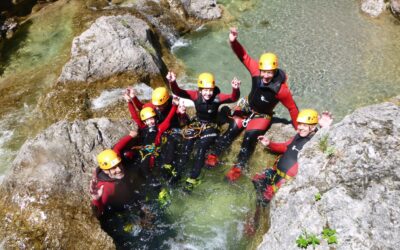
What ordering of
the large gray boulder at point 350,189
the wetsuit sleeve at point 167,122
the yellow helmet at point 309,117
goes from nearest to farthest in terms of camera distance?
the large gray boulder at point 350,189
the yellow helmet at point 309,117
the wetsuit sleeve at point 167,122

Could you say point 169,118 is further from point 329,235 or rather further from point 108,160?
point 329,235

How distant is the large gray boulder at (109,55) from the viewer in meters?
10.8

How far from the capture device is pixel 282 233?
518cm

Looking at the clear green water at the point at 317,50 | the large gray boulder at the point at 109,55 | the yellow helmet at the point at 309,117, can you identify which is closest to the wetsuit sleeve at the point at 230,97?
the yellow helmet at the point at 309,117

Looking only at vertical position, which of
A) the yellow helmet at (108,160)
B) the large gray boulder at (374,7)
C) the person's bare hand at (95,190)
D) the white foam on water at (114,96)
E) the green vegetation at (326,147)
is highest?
the green vegetation at (326,147)

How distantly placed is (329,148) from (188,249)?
3.81 m

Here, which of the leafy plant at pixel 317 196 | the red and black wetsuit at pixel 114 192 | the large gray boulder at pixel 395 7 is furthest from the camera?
the large gray boulder at pixel 395 7

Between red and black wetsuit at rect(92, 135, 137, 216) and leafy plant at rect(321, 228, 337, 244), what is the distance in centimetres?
420

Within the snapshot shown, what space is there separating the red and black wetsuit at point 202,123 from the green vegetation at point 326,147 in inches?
121

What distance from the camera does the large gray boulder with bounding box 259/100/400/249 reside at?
15.1ft

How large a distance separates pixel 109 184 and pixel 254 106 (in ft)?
13.3

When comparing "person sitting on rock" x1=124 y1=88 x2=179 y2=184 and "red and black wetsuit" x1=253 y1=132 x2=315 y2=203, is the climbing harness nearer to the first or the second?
"person sitting on rock" x1=124 y1=88 x2=179 y2=184

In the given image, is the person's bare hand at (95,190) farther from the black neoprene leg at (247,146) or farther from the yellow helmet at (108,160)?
the black neoprene leg at (247,146)

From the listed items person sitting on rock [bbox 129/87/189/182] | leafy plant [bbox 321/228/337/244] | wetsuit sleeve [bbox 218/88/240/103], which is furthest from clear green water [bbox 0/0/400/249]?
leafy plant [bbox 321/228/337/244]
